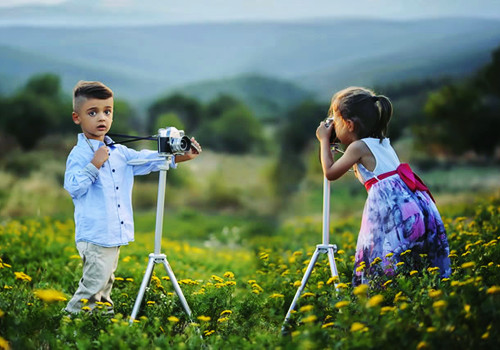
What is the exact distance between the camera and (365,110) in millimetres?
3900

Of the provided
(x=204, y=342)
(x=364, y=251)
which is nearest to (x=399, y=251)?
(x=364, y=251)

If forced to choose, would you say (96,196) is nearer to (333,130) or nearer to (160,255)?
(160,255)

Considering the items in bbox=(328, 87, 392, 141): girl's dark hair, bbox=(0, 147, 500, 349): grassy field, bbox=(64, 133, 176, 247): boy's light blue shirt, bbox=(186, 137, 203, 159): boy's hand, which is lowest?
bbox=(0, 147, 500, 349): grassy field

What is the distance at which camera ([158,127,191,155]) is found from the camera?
3535 millimetres

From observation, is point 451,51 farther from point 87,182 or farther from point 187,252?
point 87,182

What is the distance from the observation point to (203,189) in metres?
10.5

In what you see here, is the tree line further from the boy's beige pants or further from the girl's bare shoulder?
the boy's beige pants

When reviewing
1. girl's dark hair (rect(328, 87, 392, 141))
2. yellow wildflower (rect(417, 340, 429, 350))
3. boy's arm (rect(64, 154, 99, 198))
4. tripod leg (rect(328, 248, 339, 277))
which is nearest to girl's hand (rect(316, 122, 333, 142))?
girl's dark hair (rect(328, 87, 392, 141))

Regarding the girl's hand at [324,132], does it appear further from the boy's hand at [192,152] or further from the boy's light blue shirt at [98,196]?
the boy's light blue shirt at [98,196]

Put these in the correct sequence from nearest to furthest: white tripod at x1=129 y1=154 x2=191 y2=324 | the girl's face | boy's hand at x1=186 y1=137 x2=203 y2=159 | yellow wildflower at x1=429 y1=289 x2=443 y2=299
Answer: yellow wildflower at x1=429 y1=289 x2=443 y2=299 → white tripod at x1=129 y1=154 x2=191 y2=324 → boy's hand at x1=186 y1=137 x2=203 y2=159 → the girl's face

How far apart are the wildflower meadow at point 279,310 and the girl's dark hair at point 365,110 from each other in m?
0.86

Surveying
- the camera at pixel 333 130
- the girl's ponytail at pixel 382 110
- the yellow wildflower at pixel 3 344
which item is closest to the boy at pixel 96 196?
the yellow wildflower at pixel 3 344

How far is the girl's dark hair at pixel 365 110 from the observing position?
3.90 m

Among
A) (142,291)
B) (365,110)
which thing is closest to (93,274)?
(142,291)
